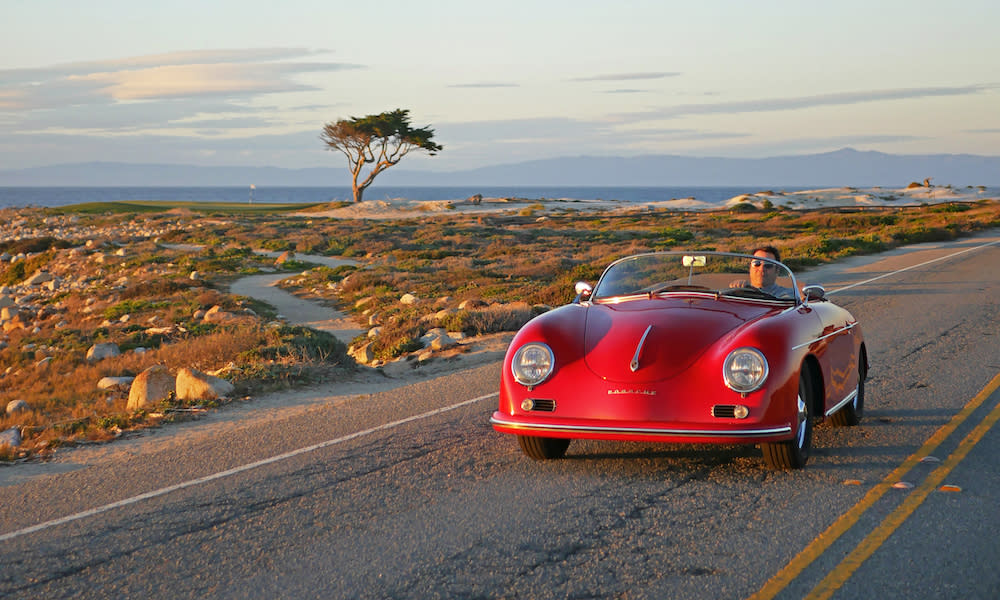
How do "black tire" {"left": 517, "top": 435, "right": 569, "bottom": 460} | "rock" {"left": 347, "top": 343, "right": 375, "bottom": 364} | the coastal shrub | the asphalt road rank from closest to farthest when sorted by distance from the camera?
the asphalt road, "black tire" {"left": 517, "top": 435, "right": 569, "bottom": 460}, "rock" {"left": 347, "top": 343, "right": 375, "bottom": 364}, the coastal shrub

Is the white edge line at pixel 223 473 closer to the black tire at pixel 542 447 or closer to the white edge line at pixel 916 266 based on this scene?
the black tire at pixel 542 447

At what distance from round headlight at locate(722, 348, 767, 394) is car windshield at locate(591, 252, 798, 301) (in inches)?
46.1

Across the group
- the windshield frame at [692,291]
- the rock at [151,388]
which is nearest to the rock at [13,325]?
the rock at [151,388]

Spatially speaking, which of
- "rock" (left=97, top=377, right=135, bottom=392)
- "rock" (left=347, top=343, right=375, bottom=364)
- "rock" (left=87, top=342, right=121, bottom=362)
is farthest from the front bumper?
"rock" (left=87, top=342, right=121, bottom=362)

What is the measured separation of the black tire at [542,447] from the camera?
22.4ft

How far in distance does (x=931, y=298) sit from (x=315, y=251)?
3150 cm

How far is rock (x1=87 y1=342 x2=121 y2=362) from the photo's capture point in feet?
59.3

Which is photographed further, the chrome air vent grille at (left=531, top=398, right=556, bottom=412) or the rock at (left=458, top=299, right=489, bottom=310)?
the rock at (left=458, top=299, right=489, bottom=310)

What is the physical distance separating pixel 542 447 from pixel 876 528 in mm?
2359

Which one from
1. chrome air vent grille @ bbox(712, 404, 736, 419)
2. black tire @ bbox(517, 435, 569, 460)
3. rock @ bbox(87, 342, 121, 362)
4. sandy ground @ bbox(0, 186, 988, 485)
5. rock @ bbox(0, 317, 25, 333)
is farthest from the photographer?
rock @ bbox(0, 317, 25, 333)

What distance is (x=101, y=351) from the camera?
1838 cm

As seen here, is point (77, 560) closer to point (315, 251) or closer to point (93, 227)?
point (315, 251)

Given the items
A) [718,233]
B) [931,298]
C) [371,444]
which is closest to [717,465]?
[371,444]

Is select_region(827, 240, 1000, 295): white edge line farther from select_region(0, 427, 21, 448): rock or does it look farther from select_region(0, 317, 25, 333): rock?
select_region(0, 317, 25, 333): rock
